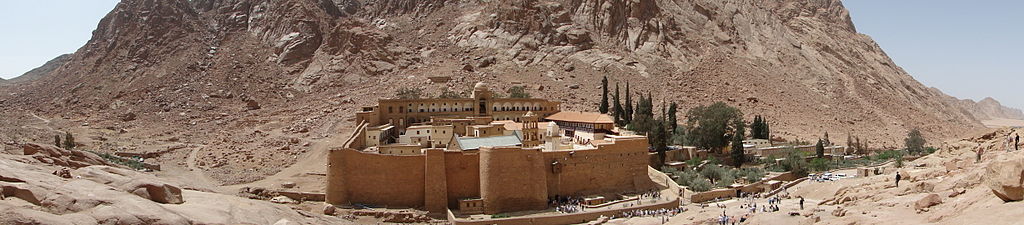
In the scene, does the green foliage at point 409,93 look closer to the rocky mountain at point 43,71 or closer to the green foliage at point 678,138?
the green foliage at point 678,138

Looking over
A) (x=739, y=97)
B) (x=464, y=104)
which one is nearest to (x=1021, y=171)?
(x=464, y=104)

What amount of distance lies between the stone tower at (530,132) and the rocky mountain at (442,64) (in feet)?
72.2

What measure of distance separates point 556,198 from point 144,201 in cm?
1740

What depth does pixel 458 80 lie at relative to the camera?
65.9 meters

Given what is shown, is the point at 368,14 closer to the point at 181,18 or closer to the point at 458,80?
the point at 181,18

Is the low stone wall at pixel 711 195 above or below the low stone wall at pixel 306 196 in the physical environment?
below

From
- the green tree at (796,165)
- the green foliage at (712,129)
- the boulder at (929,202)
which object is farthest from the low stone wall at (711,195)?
the boulder at (929,202)

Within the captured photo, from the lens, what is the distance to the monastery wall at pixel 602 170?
30.8 m

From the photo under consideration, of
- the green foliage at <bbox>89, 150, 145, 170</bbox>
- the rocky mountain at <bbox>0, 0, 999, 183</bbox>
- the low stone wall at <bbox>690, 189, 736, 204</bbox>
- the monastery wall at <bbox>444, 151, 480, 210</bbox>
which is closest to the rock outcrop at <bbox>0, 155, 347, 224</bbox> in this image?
the monastery wall at <bbox>444, 151, 480, 210</bbox>

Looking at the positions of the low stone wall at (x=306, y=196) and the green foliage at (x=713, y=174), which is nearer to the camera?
the low stone wall at (x=306, y=196)

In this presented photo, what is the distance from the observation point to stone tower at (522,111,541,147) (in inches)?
1400

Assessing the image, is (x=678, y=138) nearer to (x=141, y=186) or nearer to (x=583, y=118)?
(x=583, y=118)

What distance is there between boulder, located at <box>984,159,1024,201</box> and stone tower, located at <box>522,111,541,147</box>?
23486mm

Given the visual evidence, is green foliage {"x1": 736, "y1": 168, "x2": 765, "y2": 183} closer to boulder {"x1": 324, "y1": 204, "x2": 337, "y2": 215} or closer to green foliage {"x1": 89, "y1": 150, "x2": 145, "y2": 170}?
boulder {"x1": 324, "y1": 204, "x2": 337, "y2": 215}
